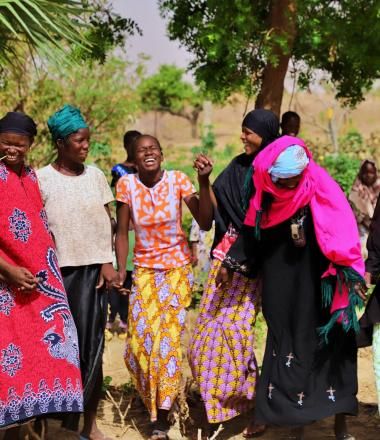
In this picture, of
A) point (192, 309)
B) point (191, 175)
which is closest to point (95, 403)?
point (192, 309)

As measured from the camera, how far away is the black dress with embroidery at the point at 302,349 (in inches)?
185

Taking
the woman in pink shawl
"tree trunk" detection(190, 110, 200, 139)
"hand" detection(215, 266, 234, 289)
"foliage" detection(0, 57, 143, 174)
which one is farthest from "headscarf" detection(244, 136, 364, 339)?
"tree trunk" detection(190, 110, 200, 139)

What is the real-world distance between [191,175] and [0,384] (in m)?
10.9

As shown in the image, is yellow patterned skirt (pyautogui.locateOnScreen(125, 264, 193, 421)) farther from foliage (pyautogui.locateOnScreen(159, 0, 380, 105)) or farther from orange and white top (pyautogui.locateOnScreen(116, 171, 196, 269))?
foliage (pyautogui.locateOnScreen(159, 0, 380, 105))

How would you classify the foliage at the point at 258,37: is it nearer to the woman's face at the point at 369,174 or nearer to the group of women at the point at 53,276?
the woman's face at the point at 369,174

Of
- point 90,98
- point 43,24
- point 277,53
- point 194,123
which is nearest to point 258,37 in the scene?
point 277,53

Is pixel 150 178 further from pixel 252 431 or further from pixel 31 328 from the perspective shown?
pixel 252 431

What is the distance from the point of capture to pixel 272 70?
8383mm

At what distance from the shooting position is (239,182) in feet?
16.4

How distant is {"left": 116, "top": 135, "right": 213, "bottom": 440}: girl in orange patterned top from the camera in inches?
199

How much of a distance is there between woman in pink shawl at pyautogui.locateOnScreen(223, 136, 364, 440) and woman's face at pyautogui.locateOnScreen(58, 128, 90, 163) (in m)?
1.02

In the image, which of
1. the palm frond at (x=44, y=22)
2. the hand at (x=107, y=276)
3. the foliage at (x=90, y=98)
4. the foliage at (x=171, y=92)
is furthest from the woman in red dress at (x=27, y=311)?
the foliage at (x=171, y=92)

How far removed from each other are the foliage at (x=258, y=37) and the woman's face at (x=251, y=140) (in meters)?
2.27

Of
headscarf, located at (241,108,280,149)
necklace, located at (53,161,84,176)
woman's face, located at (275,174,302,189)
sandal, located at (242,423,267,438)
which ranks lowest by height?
sandal, located at (242,423,267,438)
